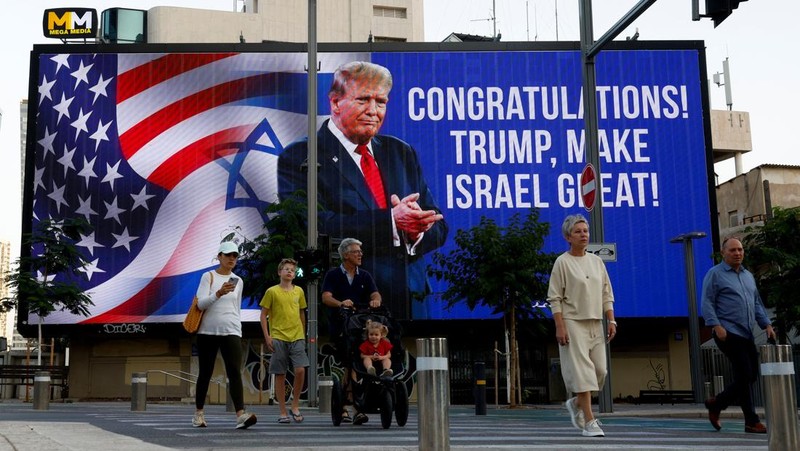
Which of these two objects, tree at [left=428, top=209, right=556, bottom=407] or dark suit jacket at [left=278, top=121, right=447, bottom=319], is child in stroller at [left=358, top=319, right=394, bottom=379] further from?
dark suit jacket at [left=278, top=121, right=447, bottom=319]

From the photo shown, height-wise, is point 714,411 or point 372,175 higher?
point 372,175

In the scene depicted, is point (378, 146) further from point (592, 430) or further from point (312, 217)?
point (592, 430)

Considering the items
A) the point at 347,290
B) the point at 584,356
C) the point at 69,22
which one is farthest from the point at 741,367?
the point at 69,22

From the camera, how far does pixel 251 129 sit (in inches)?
1341

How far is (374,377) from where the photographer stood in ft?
30.5

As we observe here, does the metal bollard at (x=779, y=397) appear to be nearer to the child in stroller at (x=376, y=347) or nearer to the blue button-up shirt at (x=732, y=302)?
the blue button-up shirt at (x=732, y=302)

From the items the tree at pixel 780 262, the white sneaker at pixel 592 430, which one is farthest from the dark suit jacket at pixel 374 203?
the white sneaker at pixel 592 430

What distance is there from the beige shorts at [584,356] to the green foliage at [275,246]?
17.5 meters

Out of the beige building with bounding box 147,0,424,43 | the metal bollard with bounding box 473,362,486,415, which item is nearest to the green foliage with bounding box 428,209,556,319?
the metal bollard with bounding box 473,362,486,415

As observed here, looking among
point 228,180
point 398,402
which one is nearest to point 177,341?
point 228,180

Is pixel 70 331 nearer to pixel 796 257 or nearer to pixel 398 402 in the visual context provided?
pixel 796 257

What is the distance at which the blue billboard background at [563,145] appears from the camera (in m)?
34.0

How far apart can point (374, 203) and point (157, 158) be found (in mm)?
7352

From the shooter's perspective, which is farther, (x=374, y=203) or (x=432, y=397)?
Result: (x=374, y=203)
